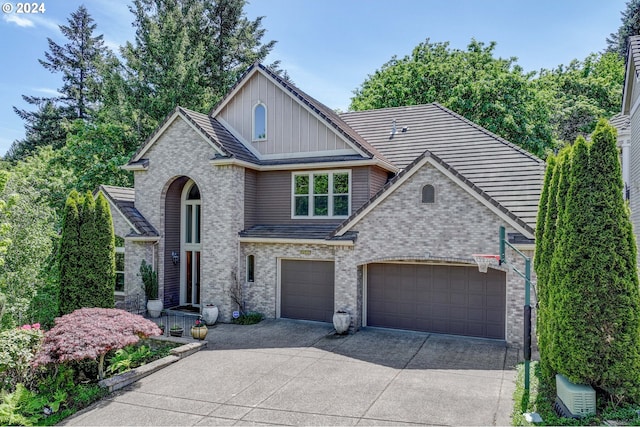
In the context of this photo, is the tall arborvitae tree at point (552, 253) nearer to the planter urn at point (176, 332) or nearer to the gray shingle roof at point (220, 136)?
the planter urn at point (176, 332)

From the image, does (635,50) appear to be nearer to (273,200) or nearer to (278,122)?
(278,122)

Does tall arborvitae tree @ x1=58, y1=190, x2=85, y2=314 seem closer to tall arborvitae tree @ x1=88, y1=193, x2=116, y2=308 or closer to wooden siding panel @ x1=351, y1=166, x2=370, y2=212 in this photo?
tall arborvitae tree @ x1=88, y1=193, x2=116, y2=308

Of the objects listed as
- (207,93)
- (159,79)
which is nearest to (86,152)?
(159,79)

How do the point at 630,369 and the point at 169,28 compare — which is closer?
the point at 630,369

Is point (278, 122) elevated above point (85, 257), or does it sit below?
above

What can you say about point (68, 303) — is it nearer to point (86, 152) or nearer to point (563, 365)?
point (563, 365)

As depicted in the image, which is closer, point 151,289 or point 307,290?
point 307,290

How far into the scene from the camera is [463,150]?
629 inches

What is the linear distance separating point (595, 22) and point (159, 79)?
2471cm

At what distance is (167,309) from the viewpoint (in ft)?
57.0

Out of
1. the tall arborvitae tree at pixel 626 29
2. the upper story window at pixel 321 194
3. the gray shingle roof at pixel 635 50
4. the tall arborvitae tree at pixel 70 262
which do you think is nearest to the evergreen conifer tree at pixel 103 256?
the tall arborvitae tree at pixel 70 262

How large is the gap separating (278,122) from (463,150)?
726 centimetres

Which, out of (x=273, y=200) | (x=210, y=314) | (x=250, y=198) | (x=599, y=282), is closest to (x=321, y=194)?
(x=273, y=200)

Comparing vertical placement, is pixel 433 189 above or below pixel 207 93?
below
